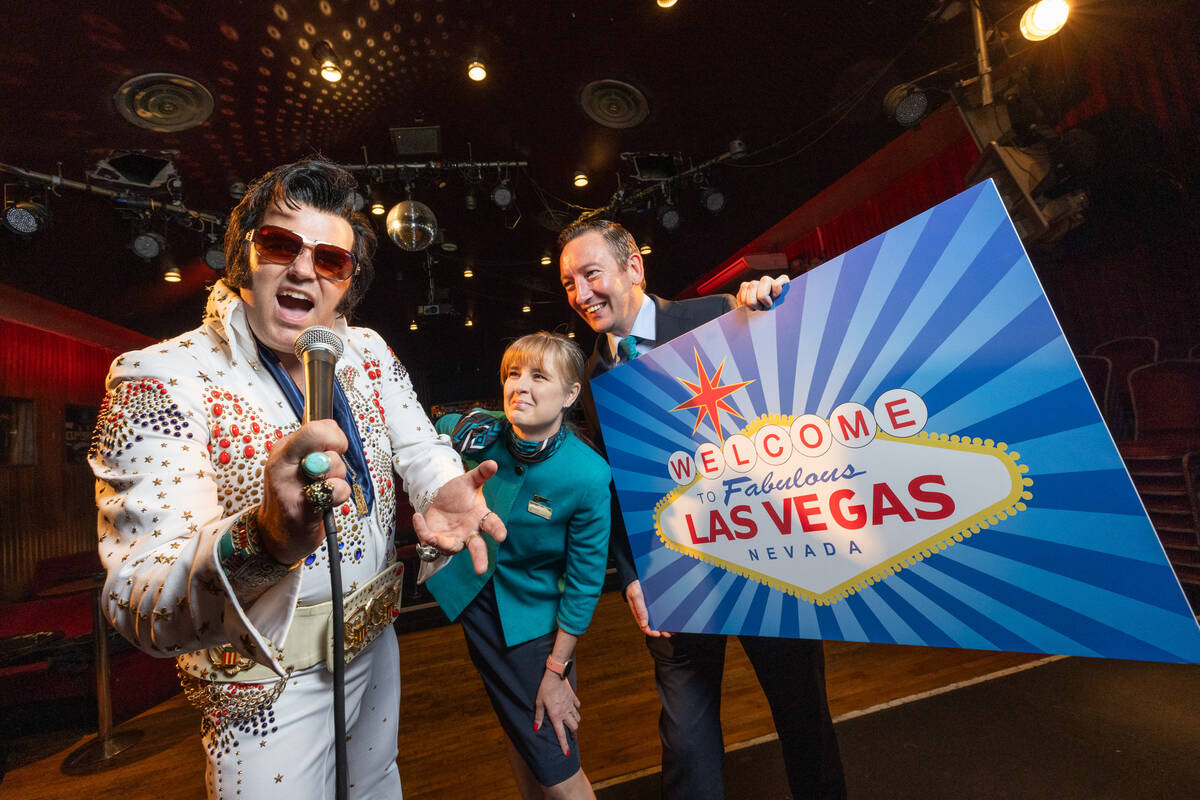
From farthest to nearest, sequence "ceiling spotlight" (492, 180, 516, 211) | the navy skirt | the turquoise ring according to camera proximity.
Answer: "ceiling spotlight" (492, 180, 516, 211) < the navy skirt < the turquoise ring

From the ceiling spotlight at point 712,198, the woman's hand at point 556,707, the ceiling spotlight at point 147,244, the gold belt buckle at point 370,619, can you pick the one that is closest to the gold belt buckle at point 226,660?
the gold belt buckle at point 370,619

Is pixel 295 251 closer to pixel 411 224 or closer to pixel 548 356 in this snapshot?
pixel 548 356

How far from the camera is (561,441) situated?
159 centimetres

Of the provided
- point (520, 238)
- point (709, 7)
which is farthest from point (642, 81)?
point (520, 238)

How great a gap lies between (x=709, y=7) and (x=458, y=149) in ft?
8.39

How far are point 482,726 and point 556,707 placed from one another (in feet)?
5.62

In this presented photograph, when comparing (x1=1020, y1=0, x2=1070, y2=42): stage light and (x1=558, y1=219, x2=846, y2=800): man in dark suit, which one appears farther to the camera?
(x1=1020, y1=0, x2=1070, y2=42): stage light

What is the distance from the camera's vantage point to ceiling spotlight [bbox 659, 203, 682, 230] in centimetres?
566

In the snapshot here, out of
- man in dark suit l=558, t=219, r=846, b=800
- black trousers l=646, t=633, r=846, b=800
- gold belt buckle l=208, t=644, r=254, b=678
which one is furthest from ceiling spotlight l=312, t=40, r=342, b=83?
black trousers l=646, t=633, r=846, b=800

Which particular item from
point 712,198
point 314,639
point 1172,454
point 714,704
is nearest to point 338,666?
point 314,639

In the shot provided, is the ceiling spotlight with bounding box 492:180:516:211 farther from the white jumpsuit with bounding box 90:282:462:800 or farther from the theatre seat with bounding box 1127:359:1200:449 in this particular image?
the theatre seat with bounding box 1127:359:1200:449

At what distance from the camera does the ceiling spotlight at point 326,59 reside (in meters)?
3.23

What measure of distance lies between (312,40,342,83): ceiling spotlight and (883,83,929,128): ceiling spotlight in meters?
4.05

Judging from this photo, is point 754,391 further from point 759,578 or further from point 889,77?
point 889,77
